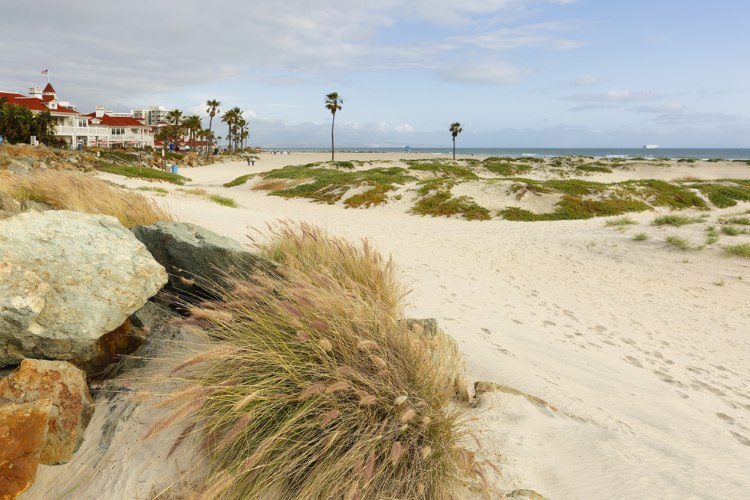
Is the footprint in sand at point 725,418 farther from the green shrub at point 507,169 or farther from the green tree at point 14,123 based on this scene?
the green tree at point 14,123

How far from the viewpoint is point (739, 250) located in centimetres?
1136

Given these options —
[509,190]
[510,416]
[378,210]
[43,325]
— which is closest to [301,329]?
[510,416]

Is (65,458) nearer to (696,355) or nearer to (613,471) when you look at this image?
(613,471)

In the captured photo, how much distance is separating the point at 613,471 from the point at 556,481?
0.47 m

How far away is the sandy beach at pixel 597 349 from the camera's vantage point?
3383 mm

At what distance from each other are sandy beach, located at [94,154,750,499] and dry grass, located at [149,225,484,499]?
62cm

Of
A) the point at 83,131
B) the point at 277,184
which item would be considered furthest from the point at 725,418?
the point at 83,131

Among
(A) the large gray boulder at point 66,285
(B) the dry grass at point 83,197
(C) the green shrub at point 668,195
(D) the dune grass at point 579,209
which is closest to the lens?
(A) the large gray boulder at point 66,285

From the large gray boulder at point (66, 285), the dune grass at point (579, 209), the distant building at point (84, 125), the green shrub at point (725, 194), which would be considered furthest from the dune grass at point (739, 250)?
the distant building at point (84, 125)

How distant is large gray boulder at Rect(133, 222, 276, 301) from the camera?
522cm

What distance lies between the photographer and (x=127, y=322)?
15.2 ft

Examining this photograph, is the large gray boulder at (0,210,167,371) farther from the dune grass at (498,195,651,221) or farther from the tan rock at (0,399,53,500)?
the dune grass at (498,195,651,221)

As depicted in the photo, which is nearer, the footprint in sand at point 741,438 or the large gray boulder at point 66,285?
the large gray boulder at point 66,285

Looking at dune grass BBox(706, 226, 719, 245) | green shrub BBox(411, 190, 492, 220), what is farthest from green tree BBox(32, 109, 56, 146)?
dune grass BBox(706, 226, 719, 245)
